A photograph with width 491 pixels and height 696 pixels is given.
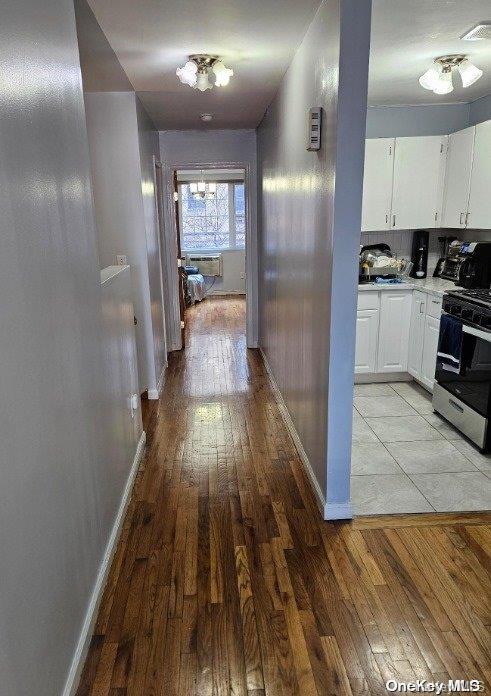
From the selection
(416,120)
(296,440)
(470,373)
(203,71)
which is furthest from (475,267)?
(203,71)

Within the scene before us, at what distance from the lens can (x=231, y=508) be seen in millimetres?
2572

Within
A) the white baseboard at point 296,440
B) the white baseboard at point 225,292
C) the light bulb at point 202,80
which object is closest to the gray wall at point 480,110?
the light bulb at point 202,80

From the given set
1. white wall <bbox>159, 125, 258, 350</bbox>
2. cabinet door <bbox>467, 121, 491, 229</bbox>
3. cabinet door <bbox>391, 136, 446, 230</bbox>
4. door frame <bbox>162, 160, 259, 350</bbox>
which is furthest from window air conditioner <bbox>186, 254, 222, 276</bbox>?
cabinet door <bbox>467, 121, 491, 229</bbox>

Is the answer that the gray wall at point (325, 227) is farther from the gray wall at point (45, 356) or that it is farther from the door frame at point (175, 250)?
the door frame at point (175, 250)

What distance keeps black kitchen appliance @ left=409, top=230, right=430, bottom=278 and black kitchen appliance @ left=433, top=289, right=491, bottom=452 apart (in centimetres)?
111

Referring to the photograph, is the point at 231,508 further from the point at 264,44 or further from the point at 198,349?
the point at 198,349

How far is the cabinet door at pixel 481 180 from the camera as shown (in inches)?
147

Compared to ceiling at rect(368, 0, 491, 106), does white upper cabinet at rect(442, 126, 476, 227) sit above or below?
below

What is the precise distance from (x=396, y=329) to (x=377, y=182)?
1.32 m

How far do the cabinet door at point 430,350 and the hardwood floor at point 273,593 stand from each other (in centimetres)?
156

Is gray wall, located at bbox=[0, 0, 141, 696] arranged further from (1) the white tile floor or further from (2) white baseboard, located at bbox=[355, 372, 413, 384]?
(2) white baseboard, located at bbox=[355, 372, 413, 384]

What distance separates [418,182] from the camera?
14.2 feet

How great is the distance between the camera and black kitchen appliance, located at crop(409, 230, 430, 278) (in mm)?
4559

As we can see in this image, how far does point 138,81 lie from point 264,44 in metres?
1.10
